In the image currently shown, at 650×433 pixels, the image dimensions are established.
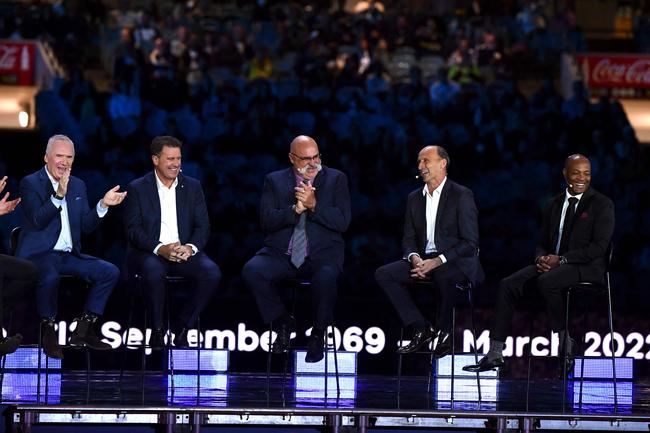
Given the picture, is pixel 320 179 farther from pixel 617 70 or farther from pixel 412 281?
pixel 617 70

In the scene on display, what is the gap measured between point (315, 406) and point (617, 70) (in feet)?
36.4

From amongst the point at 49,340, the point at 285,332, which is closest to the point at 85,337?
the point at 49,340

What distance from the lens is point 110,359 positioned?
8.62m

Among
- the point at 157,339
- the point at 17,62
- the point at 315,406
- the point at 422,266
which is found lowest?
the point at 315,406

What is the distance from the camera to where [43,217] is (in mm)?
6129

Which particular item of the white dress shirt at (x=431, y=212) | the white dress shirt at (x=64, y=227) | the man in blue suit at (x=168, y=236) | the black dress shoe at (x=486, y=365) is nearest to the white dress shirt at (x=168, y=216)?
the man in blue suit at (x=168, y=236)

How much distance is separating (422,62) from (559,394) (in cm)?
904

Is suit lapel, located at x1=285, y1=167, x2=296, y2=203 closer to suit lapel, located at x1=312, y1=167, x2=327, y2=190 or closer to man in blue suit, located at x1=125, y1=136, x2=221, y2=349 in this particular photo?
suit lapel, located at x1=312, y1=167, x2=327, y2=190

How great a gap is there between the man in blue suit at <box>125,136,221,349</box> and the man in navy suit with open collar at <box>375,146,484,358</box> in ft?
3.20

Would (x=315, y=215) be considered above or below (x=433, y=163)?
below

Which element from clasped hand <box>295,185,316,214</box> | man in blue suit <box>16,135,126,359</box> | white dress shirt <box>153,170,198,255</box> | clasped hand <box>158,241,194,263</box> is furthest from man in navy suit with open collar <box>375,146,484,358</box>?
man in blue suit <box>16,135,126,359</box>

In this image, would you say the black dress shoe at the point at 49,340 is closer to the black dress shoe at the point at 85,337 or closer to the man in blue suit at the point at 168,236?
the black dress shoe at the point at 85,337

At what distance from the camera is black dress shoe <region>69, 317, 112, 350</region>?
609 centimetres

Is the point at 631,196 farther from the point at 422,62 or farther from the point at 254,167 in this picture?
the point at 422,62
